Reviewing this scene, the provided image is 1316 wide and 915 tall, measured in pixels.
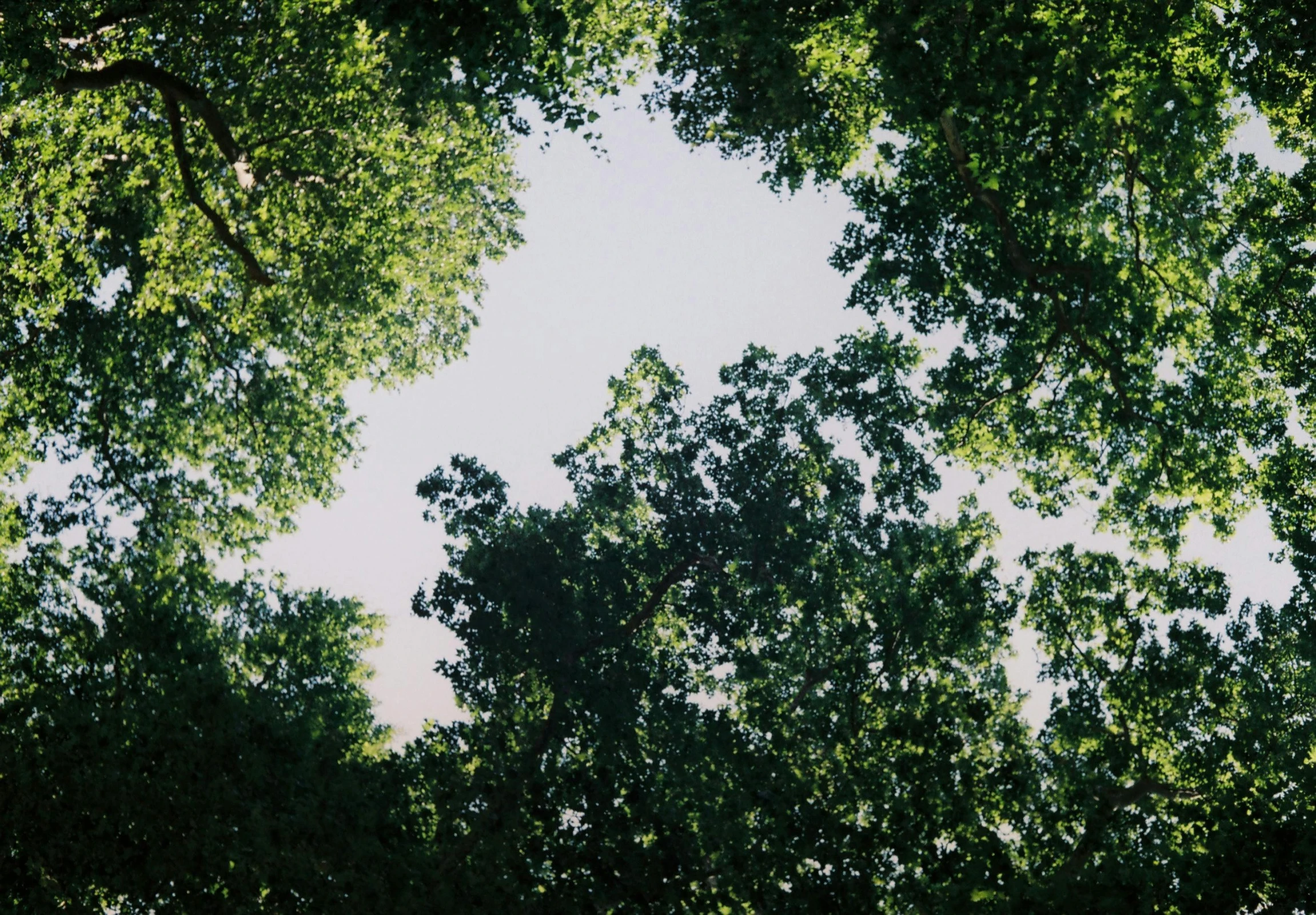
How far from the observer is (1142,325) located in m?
15.2

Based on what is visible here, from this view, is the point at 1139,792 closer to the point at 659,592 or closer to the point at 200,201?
the point at 659,592

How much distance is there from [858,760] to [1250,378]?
9418mm

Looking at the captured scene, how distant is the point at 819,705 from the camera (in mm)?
15539

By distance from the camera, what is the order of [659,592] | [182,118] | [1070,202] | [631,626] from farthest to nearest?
[659,592] → [631,626] → [182,118] → [1070,202]

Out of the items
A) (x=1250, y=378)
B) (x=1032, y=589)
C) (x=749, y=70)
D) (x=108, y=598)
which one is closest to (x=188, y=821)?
(x=108, y=598)

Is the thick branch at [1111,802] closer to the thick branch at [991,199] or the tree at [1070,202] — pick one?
the tree at [1070,202]

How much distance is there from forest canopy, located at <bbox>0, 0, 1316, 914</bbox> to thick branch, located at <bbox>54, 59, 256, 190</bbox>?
0.10 m

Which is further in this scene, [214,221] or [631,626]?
[631,626]

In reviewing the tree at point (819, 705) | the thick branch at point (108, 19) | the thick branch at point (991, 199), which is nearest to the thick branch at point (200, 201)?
the thick branch at point (108, 19)

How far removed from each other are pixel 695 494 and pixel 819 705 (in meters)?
5.64

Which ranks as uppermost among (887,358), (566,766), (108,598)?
(887,358)

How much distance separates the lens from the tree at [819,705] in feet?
43.4

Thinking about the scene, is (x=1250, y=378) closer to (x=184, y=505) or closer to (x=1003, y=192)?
(x=1003, y=192)

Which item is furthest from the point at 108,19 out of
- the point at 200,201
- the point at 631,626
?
the point at 631,626
